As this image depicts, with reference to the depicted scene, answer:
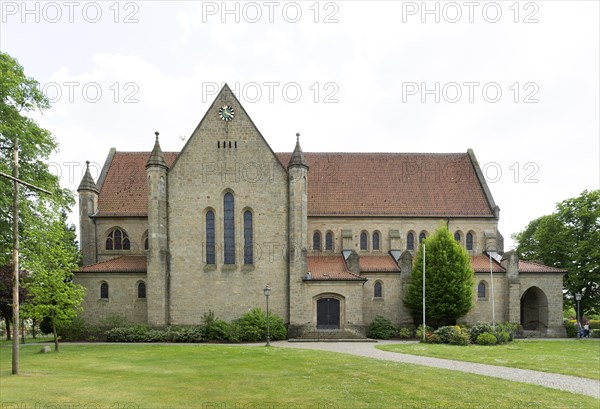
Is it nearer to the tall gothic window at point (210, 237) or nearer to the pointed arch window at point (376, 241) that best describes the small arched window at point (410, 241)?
the pointed arch window at point (376, 241)

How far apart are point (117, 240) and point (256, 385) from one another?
28.5 metres

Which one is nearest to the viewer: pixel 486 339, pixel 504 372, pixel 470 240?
pixel 504 372

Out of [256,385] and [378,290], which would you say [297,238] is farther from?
[256,385]

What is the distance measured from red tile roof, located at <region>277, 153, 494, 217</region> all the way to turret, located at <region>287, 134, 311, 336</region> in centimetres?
491

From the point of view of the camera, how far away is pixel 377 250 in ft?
137

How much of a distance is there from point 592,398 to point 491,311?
84.2ft

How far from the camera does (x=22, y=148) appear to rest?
2684cm

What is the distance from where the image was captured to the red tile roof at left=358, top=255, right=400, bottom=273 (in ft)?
125

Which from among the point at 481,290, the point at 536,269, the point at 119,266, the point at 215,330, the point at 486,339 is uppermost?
the point at 119,266

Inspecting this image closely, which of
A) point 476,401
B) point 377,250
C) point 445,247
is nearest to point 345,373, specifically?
point 476,401

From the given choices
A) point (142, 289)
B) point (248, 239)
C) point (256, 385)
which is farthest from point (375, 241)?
point (256, 385)

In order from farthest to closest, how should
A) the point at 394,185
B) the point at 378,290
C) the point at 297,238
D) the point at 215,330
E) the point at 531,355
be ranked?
the point at 394,185, the point at 378,290, the point at 297,238, the point at 215,330, the point at 531,355

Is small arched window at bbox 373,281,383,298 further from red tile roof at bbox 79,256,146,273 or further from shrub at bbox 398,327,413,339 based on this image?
red tile roof at bbox 79,256,146,273

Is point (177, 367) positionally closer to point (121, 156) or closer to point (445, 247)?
point (445, 247)
